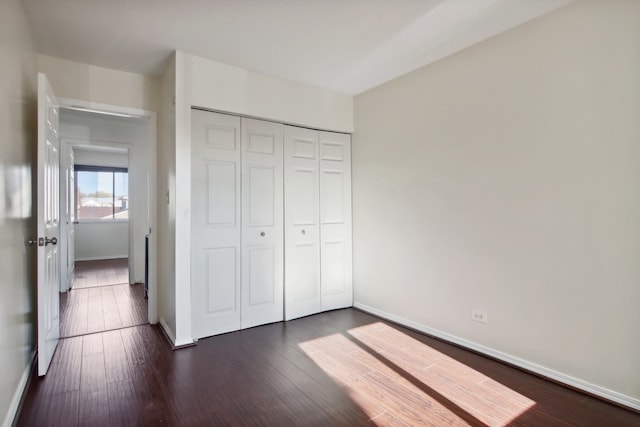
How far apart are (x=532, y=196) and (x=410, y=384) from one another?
1623 millimetres

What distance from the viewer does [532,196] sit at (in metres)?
2.48

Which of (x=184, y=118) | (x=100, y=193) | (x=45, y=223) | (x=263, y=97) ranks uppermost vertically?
(x=263, y=97)

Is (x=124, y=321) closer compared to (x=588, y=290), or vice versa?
(x=588, y=290)

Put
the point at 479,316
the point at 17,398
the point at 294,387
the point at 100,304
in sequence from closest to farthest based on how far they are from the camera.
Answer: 1. the point at 17,398
2. the point at 294,387
3. the point at 479,316
4. the point at 100,304

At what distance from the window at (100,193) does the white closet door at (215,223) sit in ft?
19.2

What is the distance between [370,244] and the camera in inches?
154

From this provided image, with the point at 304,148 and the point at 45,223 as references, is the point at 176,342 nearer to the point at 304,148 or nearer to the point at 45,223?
the point at 45,223

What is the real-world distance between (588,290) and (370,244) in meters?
2.07

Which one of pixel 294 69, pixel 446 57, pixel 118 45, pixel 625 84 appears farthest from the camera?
pixel 294 69

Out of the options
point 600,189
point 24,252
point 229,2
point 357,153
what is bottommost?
point 24,252

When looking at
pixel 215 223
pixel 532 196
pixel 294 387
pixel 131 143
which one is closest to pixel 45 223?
pixel 215 223

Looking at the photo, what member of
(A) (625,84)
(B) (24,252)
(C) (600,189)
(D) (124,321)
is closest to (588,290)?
(C) (600,189)

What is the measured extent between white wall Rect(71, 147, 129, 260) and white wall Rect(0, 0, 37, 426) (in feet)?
19.8

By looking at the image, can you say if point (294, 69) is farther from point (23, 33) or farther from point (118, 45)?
point (23, 33)
